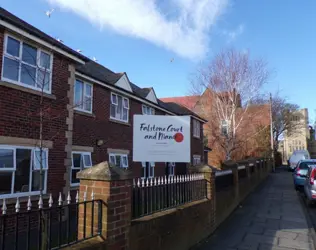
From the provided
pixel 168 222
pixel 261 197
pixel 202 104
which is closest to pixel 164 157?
pixel 168 222

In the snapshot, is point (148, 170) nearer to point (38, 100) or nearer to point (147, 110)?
point (147, 110)

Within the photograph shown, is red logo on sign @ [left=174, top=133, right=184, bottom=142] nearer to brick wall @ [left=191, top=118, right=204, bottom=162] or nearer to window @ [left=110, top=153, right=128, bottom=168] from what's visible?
window @ [left=110, top=153, right=128, bottom=168]

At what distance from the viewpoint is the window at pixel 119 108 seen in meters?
13.4

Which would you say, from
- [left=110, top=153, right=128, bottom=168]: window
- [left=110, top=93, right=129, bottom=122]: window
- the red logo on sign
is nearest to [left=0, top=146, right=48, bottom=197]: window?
the red logo on sign

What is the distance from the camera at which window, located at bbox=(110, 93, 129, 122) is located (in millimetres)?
13383

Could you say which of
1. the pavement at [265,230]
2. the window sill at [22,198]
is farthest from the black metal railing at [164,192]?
the window sill at [22,198]

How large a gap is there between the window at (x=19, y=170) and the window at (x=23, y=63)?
1.78 metres

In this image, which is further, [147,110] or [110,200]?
[147,110]

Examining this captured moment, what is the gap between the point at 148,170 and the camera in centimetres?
1656

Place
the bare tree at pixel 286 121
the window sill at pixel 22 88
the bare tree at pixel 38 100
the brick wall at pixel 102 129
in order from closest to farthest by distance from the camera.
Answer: the window sill at pixel 22 88 < the bare tree at pixel 38 100 < the brick wall at pixel 102 129 < the bare tree at pixel 286 121

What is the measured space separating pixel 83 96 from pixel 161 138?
5.17 metres

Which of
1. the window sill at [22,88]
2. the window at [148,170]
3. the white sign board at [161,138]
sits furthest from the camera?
the window at [148,170]

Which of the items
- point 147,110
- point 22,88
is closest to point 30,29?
point 22,88

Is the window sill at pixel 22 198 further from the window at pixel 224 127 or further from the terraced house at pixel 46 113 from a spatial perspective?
the window at pixel 224 127
